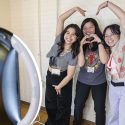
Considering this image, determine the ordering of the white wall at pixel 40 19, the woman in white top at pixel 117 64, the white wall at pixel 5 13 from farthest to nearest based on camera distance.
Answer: the white wall at pixel 5 13 → the white wall at pixel 40 19 → the woman in white top at pixel 117 64

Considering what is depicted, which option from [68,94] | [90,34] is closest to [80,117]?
[68,94]

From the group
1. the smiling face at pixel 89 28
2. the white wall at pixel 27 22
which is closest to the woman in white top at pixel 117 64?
the smiling face at pixel 89 28

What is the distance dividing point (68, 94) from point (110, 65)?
593 millimetres

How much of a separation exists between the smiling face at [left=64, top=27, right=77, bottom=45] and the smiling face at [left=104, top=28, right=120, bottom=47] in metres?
0.32

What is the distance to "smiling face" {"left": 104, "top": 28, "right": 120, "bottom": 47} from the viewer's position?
5.59 feet

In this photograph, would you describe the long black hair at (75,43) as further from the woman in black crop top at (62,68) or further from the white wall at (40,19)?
the white wall at (40,19)

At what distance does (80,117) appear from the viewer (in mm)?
2270

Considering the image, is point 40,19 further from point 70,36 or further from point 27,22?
point 70,36

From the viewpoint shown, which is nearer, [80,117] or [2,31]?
[2,31]

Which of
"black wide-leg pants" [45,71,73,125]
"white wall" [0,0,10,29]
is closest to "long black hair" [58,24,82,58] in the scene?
"black wide-leg pants" [45,71,73,125]

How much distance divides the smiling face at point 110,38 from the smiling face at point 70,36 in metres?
0.32

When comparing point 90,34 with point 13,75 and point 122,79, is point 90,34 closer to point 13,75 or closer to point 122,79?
point 122,79

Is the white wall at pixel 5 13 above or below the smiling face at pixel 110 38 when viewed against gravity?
above

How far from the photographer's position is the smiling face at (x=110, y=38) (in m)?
1.70
